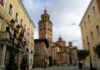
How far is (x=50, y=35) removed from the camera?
86.6m

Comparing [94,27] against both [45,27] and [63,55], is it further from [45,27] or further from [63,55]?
[63,55]

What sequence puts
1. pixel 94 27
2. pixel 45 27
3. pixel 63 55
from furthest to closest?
1. pixel 63 55
2. pixel 45 27
3. pixel 94 27

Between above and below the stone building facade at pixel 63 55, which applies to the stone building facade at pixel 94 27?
above

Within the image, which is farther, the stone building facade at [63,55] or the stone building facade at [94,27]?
the stone building facade at [63,55]

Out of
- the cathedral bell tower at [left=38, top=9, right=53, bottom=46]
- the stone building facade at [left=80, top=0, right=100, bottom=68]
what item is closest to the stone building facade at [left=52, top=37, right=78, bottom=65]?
the cathedral bell tower at [left=38, top=9, right=53, bottom=46]

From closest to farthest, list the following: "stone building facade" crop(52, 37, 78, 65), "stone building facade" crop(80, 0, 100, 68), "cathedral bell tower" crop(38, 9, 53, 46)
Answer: "stone building facade" crop(80, 0, 100, 68) → "cathedral bell tower" crop(38, 9, 53, 46) → "stone building facade" crop(52, 37, 78, 65)

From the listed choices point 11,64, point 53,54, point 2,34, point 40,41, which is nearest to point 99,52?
point 11,64

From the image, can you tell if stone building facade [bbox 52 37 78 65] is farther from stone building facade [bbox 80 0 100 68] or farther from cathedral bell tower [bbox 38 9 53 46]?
stone building facade [bbox 80 0 100 68]

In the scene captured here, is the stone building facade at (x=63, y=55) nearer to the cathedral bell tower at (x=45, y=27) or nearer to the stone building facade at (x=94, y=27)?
the cathedral bell tower at (x=45, y=27)

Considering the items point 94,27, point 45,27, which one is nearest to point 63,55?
point 45,27

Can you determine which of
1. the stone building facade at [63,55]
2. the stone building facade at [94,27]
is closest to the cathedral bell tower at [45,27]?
the stone building facade at [63,55]

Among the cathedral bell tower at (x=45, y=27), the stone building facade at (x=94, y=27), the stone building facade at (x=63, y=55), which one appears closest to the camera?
the stone building facade at (x=94, y=27)

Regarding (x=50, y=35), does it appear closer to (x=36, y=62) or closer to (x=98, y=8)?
(x=36, y=62)

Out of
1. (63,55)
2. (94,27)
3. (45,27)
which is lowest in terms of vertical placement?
(63,55)
